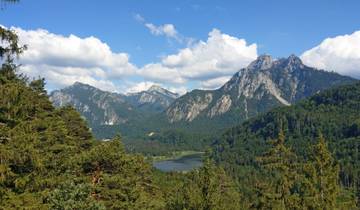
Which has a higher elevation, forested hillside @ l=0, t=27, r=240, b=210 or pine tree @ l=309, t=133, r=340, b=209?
forested hillside @ l=0, t=27, r=240, b=210

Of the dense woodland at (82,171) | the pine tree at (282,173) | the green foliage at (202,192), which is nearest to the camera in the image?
the dense woodland at (82,171)

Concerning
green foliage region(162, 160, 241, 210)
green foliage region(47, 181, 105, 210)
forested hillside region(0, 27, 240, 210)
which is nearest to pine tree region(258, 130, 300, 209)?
forested hillside region(0, 27, 240, 210)

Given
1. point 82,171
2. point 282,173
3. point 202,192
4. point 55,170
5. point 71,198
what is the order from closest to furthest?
point 71,198
point 55,170
point 202,192
point 82,171
point 282,173

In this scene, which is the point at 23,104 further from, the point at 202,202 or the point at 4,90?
the point at 202,202

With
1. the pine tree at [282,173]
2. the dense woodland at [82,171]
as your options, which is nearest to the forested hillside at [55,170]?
the dense woodland at [82,171]

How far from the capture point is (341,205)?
38.5 meters

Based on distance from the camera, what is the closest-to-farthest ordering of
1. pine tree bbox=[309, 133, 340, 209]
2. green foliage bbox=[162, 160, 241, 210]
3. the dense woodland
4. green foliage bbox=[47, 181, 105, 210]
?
green foliage bbox=[47, 181, 105, 210], the dense woodland, green foliage bbox=[162, 160, 241, 210], pine tree bbox=[309, 133, 340, 209]

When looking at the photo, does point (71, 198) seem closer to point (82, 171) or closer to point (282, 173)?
point (82, 171)

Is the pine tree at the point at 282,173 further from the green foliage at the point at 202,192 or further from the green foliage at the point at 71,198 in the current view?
the green foliage at the point at 71,198

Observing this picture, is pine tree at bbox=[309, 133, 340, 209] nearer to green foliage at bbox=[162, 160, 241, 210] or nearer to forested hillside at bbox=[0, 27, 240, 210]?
forested hillside at bbox=[0, 27, 240, 210]

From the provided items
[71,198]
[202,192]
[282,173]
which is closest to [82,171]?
[202,192]

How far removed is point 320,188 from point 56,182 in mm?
24236

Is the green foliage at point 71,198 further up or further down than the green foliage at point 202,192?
further up

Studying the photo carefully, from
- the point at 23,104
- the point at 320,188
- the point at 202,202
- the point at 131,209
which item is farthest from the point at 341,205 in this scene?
the point at 23,104
